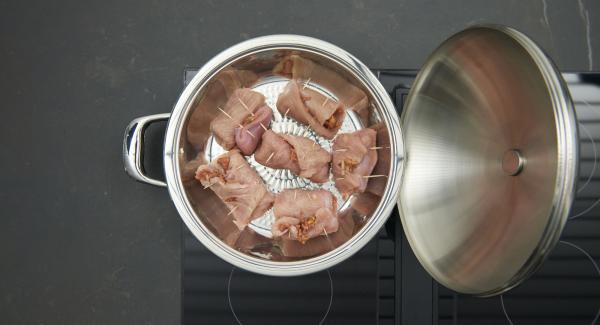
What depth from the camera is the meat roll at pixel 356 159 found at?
0.95 m

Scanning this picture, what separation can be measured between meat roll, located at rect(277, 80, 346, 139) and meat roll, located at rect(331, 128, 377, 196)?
4cm

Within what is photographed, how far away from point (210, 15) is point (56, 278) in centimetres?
89

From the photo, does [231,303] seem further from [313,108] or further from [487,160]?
[487,160]

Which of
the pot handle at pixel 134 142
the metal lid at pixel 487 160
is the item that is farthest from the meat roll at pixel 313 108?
the pot handle at pixel 134 142

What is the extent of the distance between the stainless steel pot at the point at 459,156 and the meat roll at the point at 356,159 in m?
0.03

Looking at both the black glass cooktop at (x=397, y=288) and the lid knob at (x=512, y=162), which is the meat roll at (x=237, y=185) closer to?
the black glass cooktop at (x=397, y=288)

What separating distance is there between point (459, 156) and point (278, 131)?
0.43 metres

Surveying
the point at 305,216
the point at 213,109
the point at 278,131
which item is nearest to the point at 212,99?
the point at 213,109

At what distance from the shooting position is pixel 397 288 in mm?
1046

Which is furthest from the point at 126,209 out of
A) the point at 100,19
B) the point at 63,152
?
the point at 100,19

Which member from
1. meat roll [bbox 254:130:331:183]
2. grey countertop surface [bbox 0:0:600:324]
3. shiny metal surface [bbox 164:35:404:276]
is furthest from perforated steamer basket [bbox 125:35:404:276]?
grey countertop surface [bbox 0:0:600:324]

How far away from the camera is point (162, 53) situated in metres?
1.23

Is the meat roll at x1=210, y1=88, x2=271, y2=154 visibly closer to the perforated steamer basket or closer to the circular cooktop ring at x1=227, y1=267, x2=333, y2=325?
the perforated steamer basket

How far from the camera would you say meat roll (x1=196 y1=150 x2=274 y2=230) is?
0.95 m
